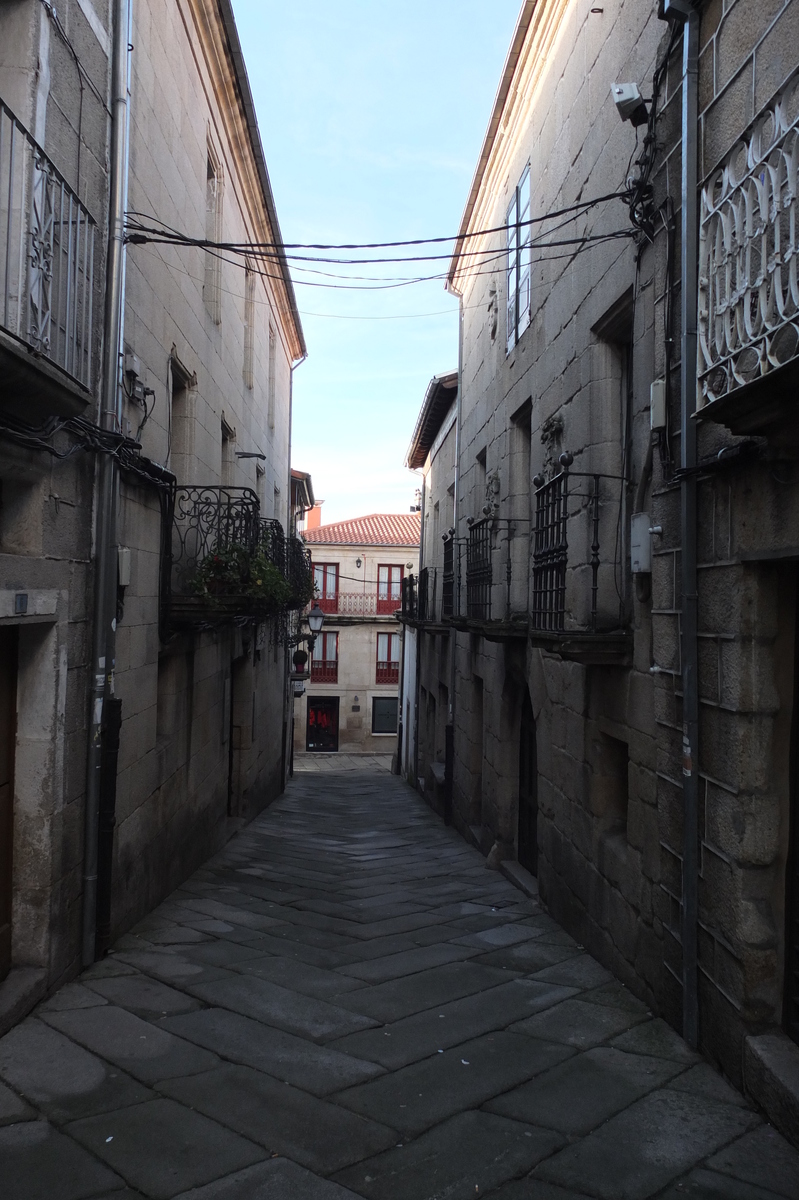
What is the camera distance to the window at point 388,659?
3672cm

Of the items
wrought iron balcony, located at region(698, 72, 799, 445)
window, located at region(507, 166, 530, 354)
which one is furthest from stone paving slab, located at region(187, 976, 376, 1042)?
window, located at region(507, 166, 530, 354)

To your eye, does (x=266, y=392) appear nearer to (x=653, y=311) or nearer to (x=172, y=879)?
(x=172, y=879)

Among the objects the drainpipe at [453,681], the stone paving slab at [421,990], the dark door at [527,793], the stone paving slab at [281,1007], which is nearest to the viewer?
the stone paving slab at [281,1007]

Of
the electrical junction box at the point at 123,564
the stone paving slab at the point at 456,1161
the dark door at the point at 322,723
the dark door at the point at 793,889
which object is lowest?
the dark door at the point at 322,723

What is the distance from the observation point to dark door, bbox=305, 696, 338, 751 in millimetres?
36781

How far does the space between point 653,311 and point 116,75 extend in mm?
3731

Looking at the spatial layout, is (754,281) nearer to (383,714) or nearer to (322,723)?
(383,714)

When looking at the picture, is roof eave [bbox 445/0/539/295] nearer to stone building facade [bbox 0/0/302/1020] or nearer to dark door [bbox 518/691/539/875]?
stone building facade [bbox 0/0/302/1020]

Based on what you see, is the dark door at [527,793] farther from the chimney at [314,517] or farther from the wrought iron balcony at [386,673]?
A: the chimney at [314,517]

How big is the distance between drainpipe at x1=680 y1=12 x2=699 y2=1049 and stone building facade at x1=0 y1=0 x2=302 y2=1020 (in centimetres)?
304

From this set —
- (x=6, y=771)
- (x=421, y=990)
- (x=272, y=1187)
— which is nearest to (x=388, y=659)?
(x=421, y=990)

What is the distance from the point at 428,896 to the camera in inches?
305

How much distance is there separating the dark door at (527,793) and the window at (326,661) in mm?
27478

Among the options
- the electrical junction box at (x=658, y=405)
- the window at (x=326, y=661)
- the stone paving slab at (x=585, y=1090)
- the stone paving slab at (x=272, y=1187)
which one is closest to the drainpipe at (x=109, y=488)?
the stone paving slab at (x=272, y=1187)
